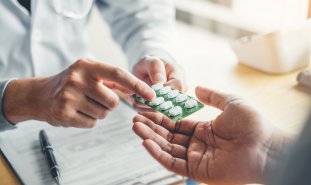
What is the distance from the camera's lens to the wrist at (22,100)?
822 mm

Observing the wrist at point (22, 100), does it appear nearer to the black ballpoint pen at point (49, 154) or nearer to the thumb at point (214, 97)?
the black ballpoint pen at point (49, 154)

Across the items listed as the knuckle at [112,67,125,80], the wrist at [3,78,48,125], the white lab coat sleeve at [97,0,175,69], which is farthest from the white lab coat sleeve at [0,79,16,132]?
the white lab coat sleeve at [97,0,175,69]

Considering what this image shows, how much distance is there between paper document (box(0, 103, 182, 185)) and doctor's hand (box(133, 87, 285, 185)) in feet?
0.12

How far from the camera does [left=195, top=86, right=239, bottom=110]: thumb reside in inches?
32.1

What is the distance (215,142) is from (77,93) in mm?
250

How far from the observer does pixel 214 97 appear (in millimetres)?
835

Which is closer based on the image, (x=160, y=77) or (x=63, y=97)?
(x=63, y=97)

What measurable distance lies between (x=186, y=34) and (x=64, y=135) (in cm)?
163

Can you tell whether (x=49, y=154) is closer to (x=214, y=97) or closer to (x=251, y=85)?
(x=214, y=97)

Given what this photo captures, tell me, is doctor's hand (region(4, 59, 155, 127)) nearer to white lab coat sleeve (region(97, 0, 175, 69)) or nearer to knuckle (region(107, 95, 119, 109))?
knuckle (region(107, 95, 119, 109))

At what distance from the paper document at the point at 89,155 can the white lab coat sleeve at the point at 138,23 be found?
0.26m

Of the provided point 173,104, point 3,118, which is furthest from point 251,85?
point 3,118

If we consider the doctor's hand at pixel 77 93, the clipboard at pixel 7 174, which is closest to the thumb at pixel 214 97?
the doctor's hand at pixel 77 93

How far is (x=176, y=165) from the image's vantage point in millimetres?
730
